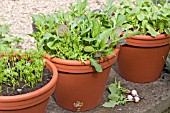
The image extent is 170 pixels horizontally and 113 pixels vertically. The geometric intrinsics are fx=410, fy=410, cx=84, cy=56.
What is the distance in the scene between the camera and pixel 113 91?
275 centimetres

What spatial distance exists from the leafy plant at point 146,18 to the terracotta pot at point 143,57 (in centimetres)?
6

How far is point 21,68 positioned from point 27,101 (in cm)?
25

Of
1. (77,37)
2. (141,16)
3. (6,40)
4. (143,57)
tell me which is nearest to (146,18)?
(141,16)

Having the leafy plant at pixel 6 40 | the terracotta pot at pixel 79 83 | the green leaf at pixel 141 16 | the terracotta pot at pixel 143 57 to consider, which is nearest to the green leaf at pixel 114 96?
the terracotta pot at pixel 79 83

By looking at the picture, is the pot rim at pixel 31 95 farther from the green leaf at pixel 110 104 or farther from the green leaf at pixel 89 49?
the green leaf at pixel 110 104

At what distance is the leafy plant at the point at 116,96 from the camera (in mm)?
2668

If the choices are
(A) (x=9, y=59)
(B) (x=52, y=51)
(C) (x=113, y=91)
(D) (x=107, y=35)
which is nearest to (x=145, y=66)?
(C) (x=113, y=91)

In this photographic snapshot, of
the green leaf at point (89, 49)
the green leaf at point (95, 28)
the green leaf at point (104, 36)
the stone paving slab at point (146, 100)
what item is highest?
the green leaf at point (95, 28)

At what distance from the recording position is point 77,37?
243 cm

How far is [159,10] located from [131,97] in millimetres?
637

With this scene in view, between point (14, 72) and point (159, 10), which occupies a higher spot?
point (159, 10)

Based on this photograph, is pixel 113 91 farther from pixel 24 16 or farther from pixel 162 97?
pixel 24 16

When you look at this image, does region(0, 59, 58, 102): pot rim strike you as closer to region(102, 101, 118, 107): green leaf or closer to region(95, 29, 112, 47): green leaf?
region(95, 29, 112, 47): green leaf

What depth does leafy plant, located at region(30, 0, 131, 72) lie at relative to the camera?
240 cm
